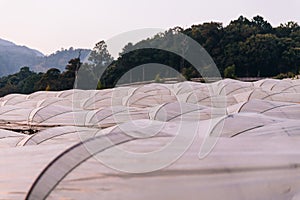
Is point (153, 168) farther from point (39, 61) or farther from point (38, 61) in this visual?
point (38, 61)

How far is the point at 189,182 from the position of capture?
106 inches

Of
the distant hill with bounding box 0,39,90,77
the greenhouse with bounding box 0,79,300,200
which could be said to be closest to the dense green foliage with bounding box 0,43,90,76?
the distant hill with bounding box 0,39,90,77

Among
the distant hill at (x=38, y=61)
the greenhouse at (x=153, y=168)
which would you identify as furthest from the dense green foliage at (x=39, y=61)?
the greenhouse at (x=153, y=168)

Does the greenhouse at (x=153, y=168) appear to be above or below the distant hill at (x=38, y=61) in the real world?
below

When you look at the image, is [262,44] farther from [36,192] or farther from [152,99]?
[36,192]

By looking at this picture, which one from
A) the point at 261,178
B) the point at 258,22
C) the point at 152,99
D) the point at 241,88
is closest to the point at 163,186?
the point at 261,178

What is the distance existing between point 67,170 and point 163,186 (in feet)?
1.98

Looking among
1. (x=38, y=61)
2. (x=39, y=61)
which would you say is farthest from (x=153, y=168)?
(x=38, y=61)

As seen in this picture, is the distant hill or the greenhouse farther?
the distant hill

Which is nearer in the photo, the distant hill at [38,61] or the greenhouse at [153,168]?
the greenhouse at [153,168]

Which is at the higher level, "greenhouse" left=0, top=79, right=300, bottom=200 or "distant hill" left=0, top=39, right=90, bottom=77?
"distant hill" left=0, top=39, right=90, bottom=77

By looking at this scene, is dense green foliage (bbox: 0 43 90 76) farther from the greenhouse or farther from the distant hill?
the greenhouse

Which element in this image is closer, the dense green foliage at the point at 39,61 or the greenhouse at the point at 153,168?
the greenhouse at the point at 153,168

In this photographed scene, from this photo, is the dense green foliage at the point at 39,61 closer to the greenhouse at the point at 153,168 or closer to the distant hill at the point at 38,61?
the distant hill at the point at 38,61
